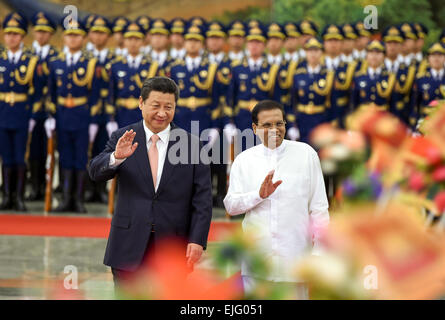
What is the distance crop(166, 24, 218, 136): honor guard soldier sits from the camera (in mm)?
8758

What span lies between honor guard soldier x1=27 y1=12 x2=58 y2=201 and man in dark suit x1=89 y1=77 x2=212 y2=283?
5508mm

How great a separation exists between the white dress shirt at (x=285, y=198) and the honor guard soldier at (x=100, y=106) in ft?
17.4

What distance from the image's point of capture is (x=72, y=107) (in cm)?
848

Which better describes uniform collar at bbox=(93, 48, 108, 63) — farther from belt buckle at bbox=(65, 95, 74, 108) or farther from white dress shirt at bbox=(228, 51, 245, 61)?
white dress shirt at bbox=(228, 51, 245, 61)

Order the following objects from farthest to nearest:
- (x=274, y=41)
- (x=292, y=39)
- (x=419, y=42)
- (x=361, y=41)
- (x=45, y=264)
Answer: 1. (x=361, y=41)
2. (x=419, y=42)
3. (x=292, y=39)
4. (x=274, y=41)
5. (x=45, y=264)

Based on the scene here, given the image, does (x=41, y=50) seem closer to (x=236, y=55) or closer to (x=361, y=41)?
(x=236, y=55)

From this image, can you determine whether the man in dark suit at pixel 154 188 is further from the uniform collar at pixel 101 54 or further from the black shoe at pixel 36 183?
the black shoe at pixel 36 183

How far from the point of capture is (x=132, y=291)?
1062mm

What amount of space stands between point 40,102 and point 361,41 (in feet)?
14.3

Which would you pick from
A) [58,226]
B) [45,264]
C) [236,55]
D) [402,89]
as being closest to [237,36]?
[236,55]

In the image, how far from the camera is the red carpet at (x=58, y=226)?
7234mm

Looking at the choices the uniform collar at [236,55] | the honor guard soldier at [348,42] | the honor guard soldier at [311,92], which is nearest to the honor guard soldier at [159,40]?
the uniform collar at [236,55]
